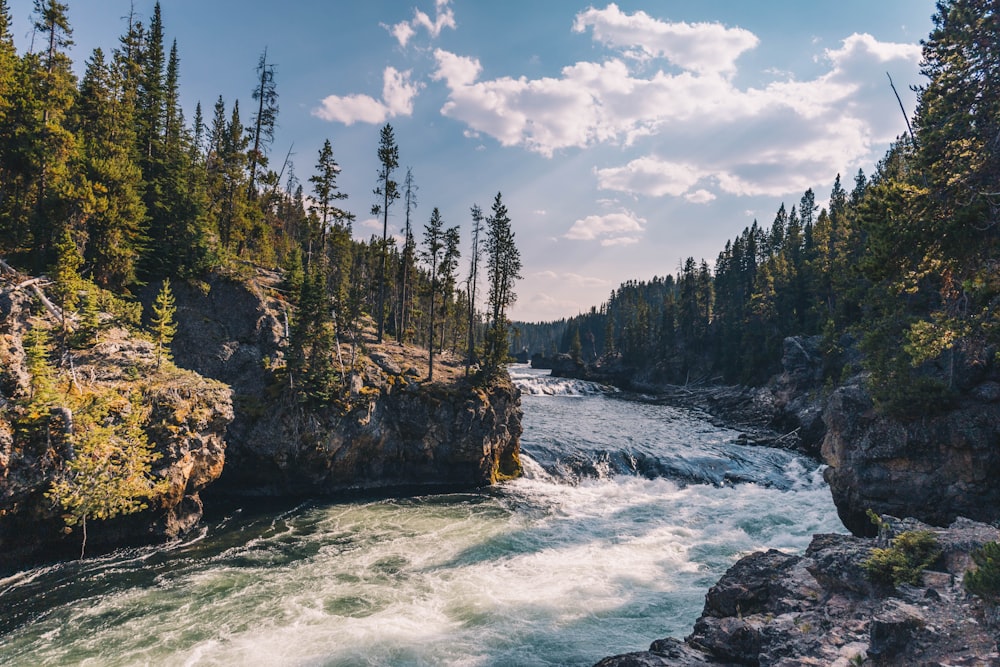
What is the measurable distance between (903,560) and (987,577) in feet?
7.75

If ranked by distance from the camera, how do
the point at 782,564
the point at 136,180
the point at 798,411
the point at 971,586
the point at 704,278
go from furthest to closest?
the point at 704,278, the point at 798,411, the point at 136,180, the point at 782,564, the point at 971,586

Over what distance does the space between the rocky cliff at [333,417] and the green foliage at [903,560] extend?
21322mm

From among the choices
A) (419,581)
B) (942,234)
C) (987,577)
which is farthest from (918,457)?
(419,581)

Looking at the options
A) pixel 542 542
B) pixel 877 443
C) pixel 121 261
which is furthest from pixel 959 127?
pixel 121 261

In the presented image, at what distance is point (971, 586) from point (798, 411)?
146 feet

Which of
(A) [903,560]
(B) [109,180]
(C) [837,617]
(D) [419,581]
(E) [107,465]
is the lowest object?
(D) [419,581]

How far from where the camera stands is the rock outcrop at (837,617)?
287 inches

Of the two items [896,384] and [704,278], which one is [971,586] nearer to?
[896,384]

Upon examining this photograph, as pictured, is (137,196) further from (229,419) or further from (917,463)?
(917,463)

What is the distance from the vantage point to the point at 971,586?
305 inches

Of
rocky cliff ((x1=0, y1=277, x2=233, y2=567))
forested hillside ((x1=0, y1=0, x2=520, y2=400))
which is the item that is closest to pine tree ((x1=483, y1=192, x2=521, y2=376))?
forested hillside ((x1=0, y1=0, x2=520, y2=400))

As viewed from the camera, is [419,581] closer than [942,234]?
No

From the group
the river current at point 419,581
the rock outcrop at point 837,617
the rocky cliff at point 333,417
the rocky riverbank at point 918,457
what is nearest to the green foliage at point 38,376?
the river current at point 419,581

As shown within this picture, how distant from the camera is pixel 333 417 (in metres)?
25.2
